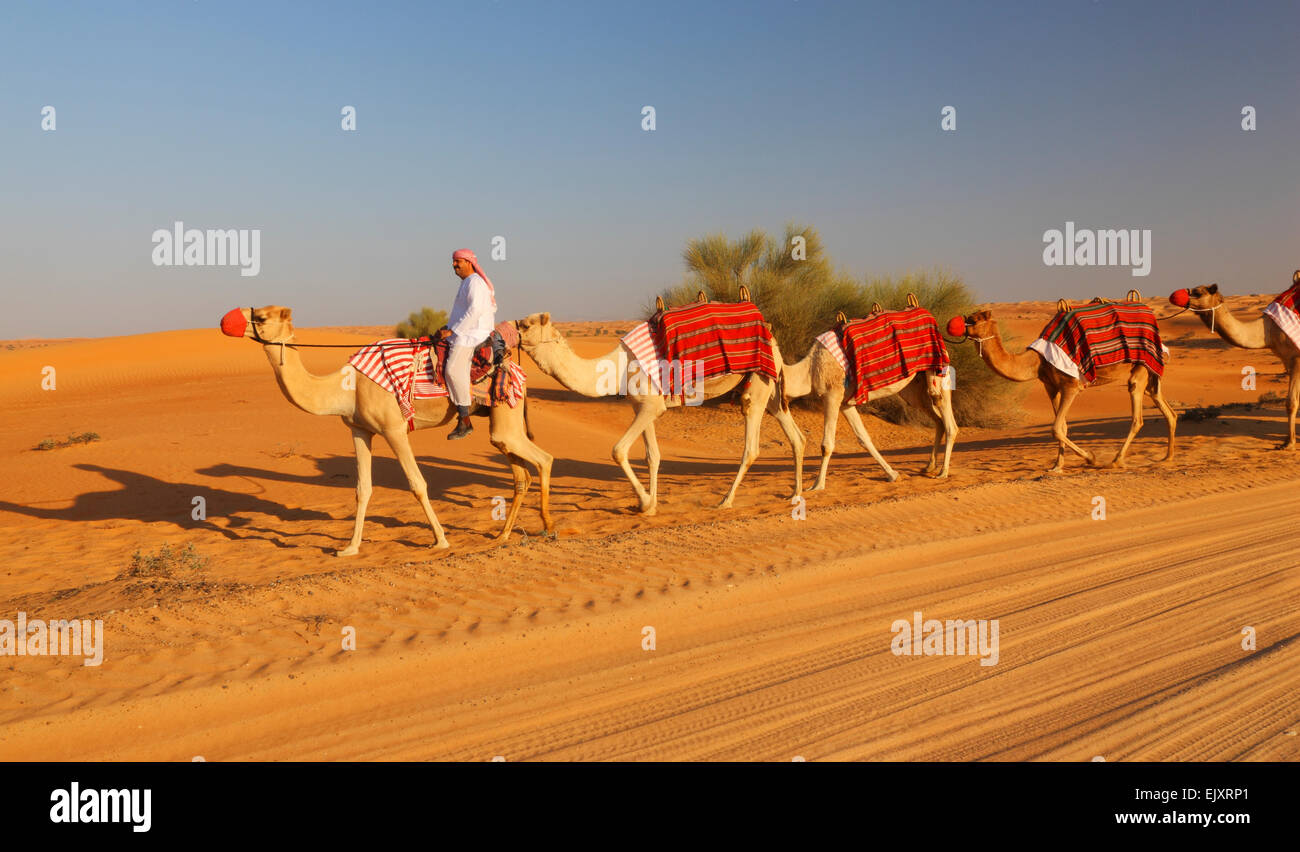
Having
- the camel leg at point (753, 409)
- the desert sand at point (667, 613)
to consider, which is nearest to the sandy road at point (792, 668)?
the desert sand at point (667, 613)

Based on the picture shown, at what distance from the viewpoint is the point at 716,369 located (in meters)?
10.6

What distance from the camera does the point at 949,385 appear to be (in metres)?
12.6

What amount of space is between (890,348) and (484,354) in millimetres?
5653

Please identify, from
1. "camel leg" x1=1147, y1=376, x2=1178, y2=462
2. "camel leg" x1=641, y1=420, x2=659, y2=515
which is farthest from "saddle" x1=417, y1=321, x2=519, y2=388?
"camel leg" x1=1147, y1=376, x2=1178, y2=462

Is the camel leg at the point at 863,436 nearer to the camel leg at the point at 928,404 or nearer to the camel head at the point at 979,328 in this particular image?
the camel leg at the point at 928,404

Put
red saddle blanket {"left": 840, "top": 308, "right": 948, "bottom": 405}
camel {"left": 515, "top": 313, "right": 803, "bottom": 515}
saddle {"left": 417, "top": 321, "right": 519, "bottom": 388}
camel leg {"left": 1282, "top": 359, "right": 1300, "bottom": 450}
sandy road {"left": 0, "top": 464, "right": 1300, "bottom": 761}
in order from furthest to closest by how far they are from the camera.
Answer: camel leg {"left": 1282, "top": 359, "right": 1300, "bottom": 450}, red saddle blanket {"left": 840, "top": 308, "right": 948, "bottom": 405}, camel {"left": 515, "top": 313, "right": 803, "bottom": 515}, saddle {"left": 417, "top": 321, "right": 519, "bottom": 388}, sandy road {"left": 0, "top": 464, "right": 1300, "bottom": 761}

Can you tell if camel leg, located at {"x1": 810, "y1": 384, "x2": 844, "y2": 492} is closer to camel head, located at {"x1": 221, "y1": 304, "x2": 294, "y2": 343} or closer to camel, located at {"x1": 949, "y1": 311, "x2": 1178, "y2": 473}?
camel, located at {"x1": 949, "y1": 311, "x2": 1178, "y2": 473}

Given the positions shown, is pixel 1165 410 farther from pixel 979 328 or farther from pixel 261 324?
pixel 261 324

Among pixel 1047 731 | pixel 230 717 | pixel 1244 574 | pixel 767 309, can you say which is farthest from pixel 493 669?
pixel 767 309

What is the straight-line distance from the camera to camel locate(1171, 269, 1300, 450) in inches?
531

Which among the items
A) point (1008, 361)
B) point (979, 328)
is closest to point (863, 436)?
point (979, 328)

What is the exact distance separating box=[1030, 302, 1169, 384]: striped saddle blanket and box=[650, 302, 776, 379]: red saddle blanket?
4.32 meters

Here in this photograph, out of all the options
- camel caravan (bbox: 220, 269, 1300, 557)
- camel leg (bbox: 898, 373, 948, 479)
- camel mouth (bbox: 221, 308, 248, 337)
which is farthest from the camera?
camel leg (bbox: 898, 373, 948, 479)
